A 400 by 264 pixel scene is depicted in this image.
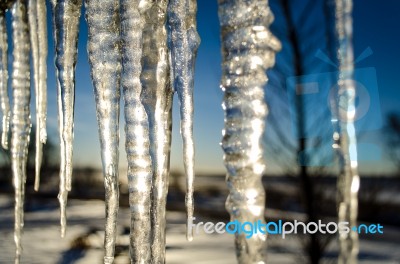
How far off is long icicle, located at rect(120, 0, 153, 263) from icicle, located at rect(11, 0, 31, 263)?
1.64 feet

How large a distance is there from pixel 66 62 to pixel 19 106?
0.94 ft

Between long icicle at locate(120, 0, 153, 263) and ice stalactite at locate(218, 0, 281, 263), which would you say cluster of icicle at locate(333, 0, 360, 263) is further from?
long icicle at locate(120, 0, 153, 263)

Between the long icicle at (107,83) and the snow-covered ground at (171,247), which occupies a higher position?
the long icicle at (107,83)

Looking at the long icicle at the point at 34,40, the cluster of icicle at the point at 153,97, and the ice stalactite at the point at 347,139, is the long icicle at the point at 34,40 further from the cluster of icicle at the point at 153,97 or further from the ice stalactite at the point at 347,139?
the ice stalactite at the point at 347,139

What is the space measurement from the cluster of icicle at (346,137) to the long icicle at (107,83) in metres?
0.49

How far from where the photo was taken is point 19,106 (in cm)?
116

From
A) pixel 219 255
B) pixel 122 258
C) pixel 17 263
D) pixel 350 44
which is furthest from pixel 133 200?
pixel 219 255

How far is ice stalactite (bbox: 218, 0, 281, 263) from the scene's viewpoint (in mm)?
579

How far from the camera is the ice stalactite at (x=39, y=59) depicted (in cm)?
115

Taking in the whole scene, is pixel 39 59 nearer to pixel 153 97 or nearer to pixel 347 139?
pixel 153 97

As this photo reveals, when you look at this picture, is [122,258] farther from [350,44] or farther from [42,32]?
[350,44]

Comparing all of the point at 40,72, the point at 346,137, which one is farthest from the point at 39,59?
the point at 346,137

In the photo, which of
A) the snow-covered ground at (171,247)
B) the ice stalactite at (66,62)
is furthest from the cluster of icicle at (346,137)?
the snow-covered ground at (171,247)

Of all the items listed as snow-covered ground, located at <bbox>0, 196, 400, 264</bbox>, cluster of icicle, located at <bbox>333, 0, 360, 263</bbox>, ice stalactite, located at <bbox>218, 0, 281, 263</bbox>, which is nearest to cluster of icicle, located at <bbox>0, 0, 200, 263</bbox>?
ice stalactite, located at <bbox>218, 0, 281, 263</bbox>
